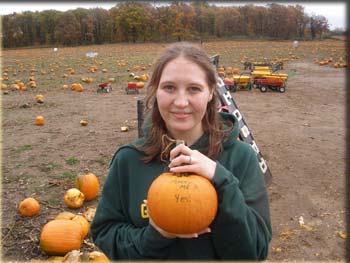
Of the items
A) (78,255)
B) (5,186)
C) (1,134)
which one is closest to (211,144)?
(78,255)

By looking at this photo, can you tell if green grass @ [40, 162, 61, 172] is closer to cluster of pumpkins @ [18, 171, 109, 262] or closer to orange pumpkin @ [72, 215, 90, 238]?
cluster of pumpkins @ [18, 171, 109, 262]

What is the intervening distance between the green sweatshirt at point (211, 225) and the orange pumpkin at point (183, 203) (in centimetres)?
5

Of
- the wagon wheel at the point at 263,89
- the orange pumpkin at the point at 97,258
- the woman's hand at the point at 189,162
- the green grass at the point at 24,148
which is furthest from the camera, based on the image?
the wagon wheel at the point at 263,89

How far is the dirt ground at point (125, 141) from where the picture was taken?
4.02m

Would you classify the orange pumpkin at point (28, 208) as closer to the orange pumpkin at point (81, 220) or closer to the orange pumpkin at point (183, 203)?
the orange pumpkin at point (81, 220)

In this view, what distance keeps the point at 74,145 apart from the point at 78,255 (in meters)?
3.93

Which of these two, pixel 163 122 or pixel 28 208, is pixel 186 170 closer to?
pixel 163 122

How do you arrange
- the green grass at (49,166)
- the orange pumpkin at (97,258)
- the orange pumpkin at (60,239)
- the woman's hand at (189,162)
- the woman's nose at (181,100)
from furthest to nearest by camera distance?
the green grass at (49,166) < the orange pumpkin at (60,239) < the orange pumpkin at (97,258) < the woman's nose at (181,100) < the woman's hand at (189,162)

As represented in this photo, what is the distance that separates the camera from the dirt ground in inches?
158

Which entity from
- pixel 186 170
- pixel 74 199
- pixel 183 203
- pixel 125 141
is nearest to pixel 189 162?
pixel 186 170

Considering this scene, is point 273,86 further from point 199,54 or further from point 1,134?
point 199,54

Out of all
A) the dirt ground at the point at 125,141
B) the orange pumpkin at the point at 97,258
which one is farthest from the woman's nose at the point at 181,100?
the dirt ground at the point at 125,141

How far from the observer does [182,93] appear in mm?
1762

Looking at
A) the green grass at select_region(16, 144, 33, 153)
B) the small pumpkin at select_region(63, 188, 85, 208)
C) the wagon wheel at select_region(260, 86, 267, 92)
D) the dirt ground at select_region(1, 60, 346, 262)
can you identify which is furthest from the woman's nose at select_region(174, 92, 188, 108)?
the wagon wheel at select_region(260, 86, 267, 92)
